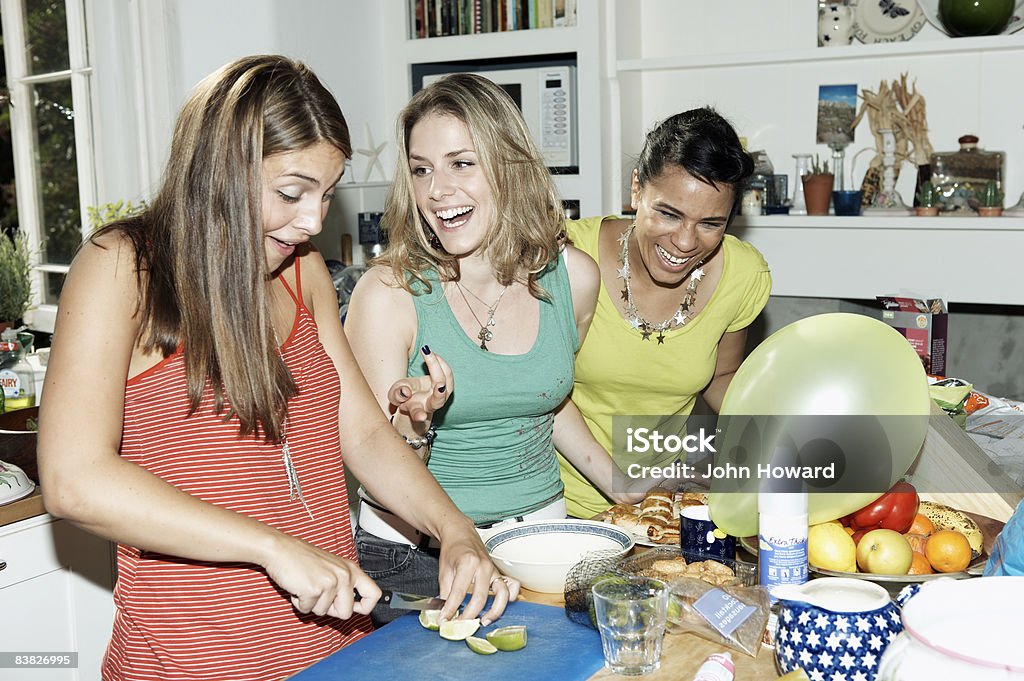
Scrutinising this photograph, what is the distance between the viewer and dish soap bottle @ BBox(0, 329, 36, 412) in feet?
8.27

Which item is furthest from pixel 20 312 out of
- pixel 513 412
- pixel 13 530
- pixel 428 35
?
pixel 513 412

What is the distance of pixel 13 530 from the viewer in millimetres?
2031

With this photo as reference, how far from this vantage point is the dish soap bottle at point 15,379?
2521 mm

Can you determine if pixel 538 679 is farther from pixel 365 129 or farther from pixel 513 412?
pixel 365 129

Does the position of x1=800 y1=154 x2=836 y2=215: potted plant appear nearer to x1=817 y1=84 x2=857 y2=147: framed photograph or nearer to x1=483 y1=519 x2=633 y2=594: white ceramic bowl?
x1=817 y1=84 x2=857 y2=147: framed photograph

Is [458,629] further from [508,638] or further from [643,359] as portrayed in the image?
[643,359]

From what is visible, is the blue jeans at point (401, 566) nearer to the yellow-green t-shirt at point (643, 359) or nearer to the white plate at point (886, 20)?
the yellow-green t-shirt at point (643, 359)

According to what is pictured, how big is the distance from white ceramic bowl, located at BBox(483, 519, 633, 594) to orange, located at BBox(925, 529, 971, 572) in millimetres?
361

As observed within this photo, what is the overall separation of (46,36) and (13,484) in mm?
1669

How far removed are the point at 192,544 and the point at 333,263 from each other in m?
2.02

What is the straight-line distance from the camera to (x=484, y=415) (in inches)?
66.1

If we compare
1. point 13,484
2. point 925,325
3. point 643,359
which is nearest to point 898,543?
point 643,359

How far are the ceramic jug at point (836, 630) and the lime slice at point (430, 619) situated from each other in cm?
40

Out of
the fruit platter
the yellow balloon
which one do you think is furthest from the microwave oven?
the fruit platter
